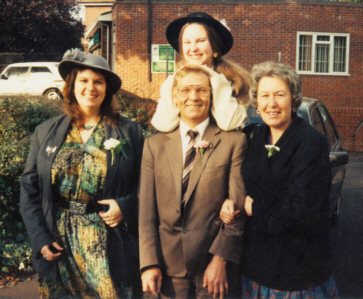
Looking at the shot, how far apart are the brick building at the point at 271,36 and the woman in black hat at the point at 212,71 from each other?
15.2 meters

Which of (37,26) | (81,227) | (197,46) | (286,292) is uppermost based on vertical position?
(37,26)

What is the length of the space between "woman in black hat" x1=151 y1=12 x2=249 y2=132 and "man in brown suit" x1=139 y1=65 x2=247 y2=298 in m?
0.07

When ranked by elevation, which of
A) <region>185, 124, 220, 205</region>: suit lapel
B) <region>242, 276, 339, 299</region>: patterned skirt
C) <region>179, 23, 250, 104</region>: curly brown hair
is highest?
<region>179, 23, 250, 104</region>: curly brown hair

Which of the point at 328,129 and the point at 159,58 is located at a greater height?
the point at 159,58

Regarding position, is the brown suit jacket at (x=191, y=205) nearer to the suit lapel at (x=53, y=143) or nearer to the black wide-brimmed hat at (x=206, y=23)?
the suit lapel at (x=53, y=143)

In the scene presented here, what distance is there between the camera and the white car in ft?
62.9

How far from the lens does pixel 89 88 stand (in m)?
2.92

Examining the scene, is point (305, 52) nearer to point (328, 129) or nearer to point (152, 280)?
point (328, 129)

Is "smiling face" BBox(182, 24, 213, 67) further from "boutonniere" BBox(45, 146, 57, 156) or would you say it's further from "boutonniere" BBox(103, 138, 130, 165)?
"boutonniere" BBox(45, 146, 57, 156)

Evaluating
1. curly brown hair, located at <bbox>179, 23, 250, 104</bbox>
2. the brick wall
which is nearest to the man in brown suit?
curly brown hair, located at <bbox>179, 23, 250, 104</bbox>

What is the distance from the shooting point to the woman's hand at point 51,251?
2.82m

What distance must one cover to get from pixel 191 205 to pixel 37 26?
2558 centimetres

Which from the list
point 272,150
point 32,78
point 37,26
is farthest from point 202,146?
point 37,26

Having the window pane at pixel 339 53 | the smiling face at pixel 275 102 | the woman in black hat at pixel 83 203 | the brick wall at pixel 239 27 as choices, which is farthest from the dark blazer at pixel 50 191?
the window pane at pixel 339 53
